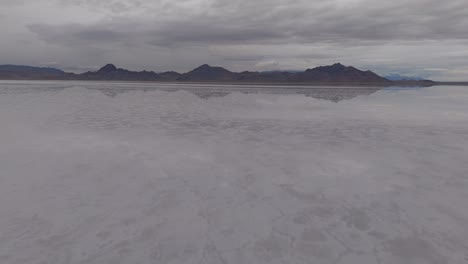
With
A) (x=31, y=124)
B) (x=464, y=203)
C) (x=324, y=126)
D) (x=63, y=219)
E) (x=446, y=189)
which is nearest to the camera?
(x=63, y=219)

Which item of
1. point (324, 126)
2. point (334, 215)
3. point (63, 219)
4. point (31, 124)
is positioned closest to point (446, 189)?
point (334, 215)

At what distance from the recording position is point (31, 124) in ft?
41.7

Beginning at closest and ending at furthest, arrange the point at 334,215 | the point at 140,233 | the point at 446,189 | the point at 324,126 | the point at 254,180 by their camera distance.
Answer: the point at 140,233
the point at 334,215
the point at 446,189
the point at 254,180
the point at 324,126

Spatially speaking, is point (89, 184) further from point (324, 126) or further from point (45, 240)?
point (324, 126)

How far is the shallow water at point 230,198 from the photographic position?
411 cm

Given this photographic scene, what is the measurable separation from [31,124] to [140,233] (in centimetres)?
1053

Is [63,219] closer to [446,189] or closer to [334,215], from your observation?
[334,215]

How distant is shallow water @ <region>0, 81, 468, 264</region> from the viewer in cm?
411

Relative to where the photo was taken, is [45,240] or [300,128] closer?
[45,240]

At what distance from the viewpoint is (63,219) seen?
4.82 metres

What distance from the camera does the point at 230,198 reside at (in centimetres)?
578

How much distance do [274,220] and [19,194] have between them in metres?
4.31

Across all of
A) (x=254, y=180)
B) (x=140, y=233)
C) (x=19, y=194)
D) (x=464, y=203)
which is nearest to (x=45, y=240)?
(x=140, y=233)

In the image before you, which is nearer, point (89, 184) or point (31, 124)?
point (89, 184)
